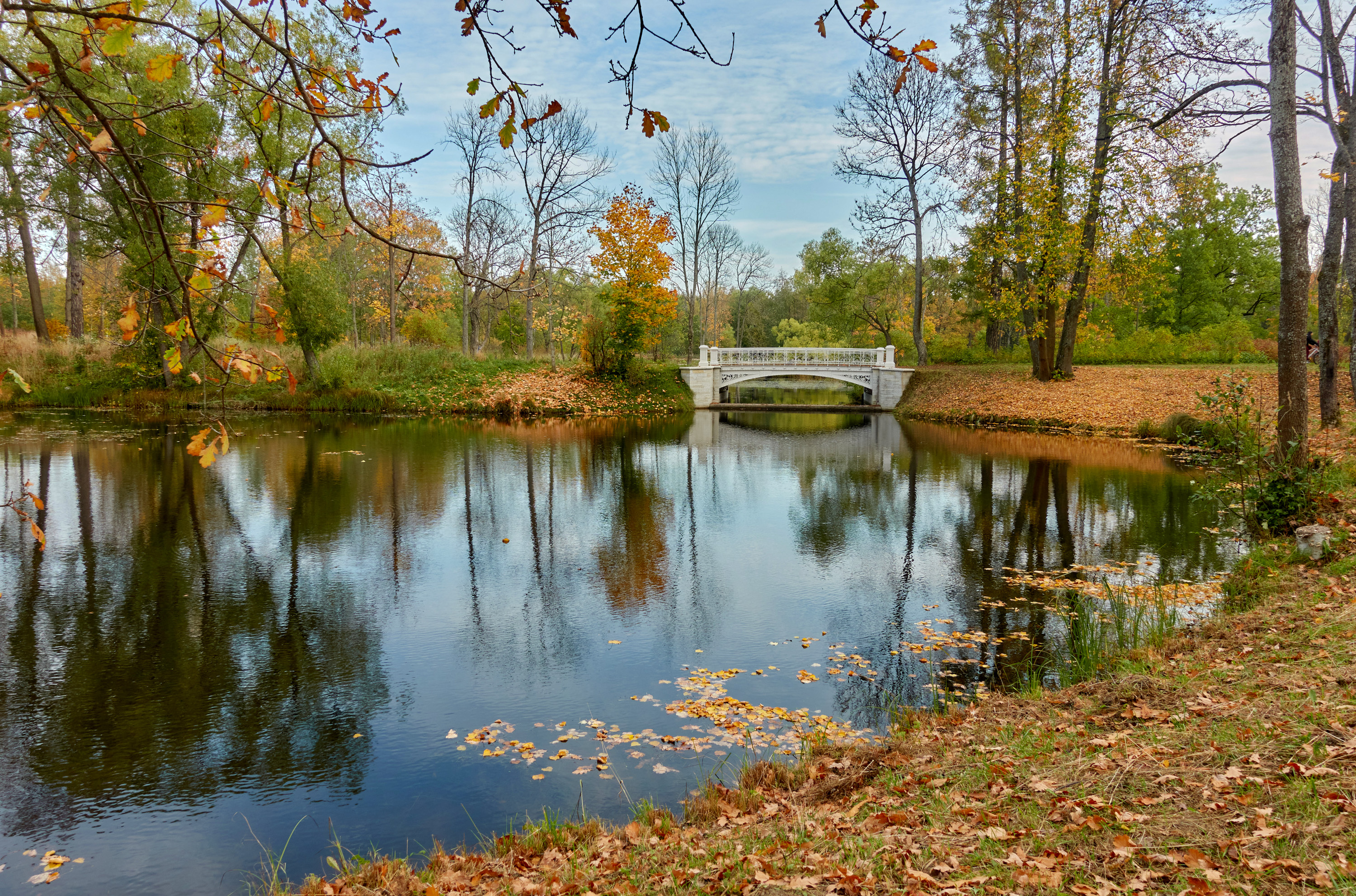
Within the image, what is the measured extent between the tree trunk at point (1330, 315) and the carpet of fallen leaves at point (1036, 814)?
11.0 metres

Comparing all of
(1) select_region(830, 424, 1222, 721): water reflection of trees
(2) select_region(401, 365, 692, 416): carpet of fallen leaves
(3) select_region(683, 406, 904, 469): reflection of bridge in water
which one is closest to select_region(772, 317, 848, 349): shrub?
(2) select_region(401, 365, 692, 416): carpet of fallen leaves

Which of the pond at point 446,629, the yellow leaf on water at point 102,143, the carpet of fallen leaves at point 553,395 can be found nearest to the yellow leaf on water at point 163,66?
the yellow leaf on water at point 102,143

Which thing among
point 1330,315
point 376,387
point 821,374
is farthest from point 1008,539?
point 376,387

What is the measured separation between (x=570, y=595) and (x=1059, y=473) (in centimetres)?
1113

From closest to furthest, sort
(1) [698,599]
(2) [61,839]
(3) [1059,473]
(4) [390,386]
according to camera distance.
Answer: (2) [61,839]
(1) [698,599]
(3) [1059,473]
(4) [390,386]

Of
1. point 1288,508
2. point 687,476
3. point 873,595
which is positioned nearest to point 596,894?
point 873,595

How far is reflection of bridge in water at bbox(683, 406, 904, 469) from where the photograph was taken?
63.3 feet

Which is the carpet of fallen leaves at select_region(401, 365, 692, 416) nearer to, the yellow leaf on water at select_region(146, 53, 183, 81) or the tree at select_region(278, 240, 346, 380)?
the tree at select_region(278, 240, 346, 380)

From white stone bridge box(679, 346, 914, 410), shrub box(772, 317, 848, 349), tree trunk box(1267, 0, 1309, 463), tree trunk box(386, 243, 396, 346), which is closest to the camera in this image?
tree trunk box(1267, 0, 1309, 463)

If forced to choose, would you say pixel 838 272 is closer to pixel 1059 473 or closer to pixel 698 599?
pixel 1059 473

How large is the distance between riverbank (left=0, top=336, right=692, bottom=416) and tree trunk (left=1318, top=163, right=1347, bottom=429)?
20.6 metres

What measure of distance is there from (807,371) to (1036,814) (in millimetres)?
28968

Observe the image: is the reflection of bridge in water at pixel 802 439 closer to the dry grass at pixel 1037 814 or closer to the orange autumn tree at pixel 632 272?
the orange autumn tree at pixel 632 272

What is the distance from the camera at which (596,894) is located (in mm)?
3152
